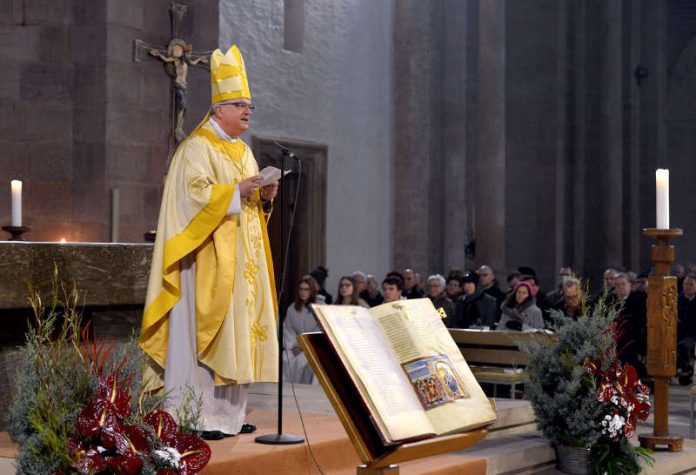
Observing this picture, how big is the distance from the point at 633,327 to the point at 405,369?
9.36m

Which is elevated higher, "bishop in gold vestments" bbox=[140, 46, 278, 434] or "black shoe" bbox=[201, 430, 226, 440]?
"bishop in gold vestments" bbox=[140, 46, 278, 434]

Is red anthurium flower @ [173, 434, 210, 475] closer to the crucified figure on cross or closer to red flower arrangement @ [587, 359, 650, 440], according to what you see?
red flower arrangement @ [587, 359, 650, 440]

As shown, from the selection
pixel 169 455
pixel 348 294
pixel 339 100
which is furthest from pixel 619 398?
pixel 339 100

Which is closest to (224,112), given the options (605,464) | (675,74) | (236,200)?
(236,200)

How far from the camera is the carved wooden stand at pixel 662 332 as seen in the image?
7.43 metres

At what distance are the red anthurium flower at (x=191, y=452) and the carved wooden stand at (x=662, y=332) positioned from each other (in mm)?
4107

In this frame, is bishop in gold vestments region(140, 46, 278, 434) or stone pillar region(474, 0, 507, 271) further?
stone pillar region(474, 0, 507, 271)

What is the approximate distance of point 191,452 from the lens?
4164 mm

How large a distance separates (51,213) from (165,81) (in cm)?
186

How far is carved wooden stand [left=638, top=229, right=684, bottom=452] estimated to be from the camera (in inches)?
293

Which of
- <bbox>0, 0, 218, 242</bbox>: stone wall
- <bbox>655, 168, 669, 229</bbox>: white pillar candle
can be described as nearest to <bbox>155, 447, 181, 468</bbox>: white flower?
<bbox>655, 168, 669, 229</bbox>: white pillar candle

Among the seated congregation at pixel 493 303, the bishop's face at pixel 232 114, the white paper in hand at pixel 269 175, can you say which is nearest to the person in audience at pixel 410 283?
the seated congregation at pixel 493 303

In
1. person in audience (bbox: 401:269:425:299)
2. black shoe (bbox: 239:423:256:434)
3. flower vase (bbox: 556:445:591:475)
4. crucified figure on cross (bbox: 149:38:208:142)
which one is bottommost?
flower vase (bbox: 556:445:591:475)

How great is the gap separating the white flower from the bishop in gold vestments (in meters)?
1.49
